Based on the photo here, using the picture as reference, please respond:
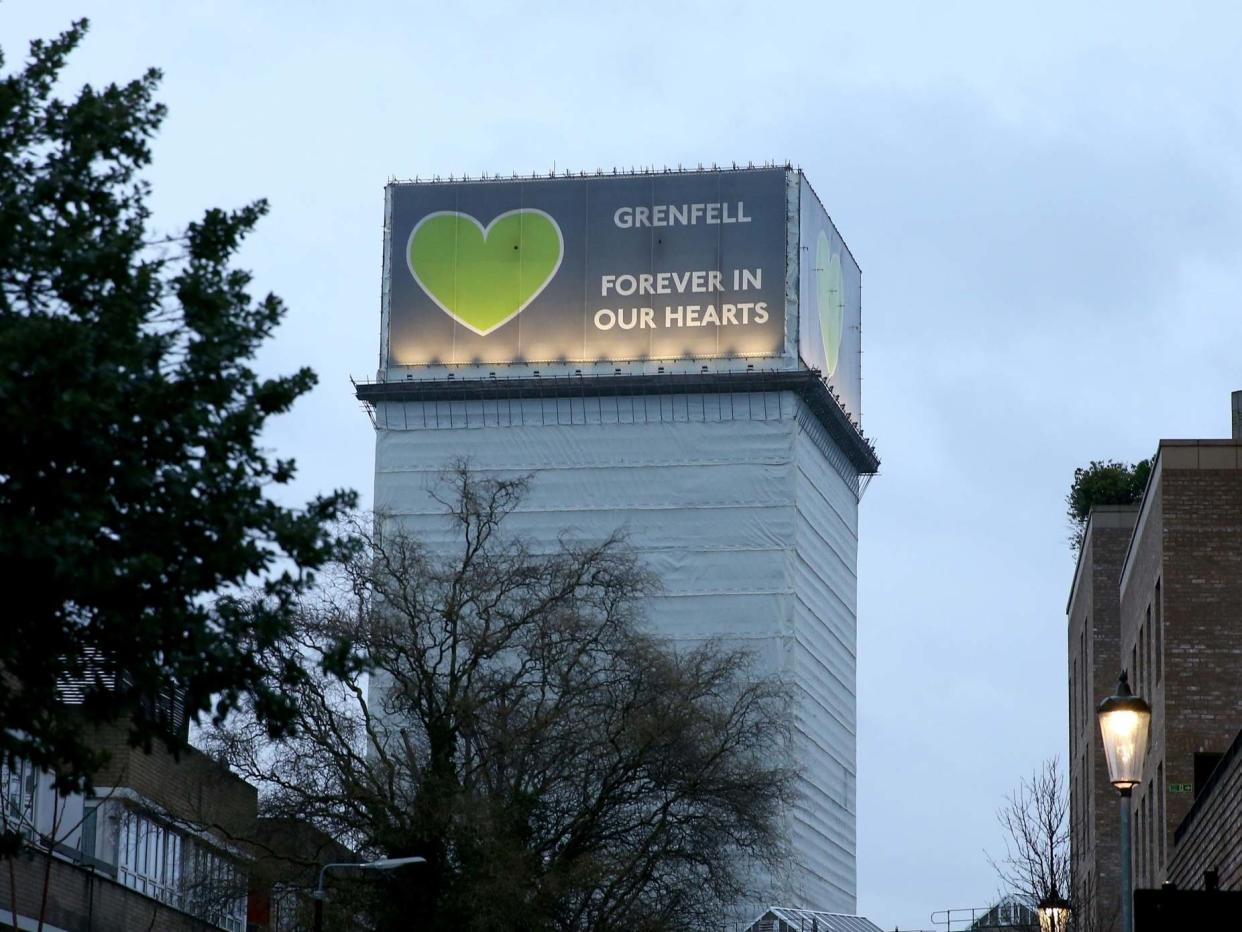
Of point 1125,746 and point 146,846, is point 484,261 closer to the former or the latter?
point 146,846

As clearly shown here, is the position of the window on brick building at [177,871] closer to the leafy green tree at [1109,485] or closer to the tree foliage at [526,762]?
the tree foliage at [526,762]

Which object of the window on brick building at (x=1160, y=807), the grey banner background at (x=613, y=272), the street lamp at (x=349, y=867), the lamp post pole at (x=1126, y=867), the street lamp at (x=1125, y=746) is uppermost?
the grey banner background at (x=613, y=272)

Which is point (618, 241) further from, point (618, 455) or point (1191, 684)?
point (1191, 684)

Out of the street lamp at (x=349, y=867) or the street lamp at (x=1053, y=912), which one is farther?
the street lamp at (x=349, y=867)

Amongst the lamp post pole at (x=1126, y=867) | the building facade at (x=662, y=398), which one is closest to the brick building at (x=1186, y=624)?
the lamp post pole at (x=1126, y=867)

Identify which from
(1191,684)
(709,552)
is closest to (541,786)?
(1191,684)

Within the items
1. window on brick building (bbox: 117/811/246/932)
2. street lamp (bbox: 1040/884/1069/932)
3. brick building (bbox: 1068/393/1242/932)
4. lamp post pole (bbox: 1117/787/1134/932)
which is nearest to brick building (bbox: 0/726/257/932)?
window on brick building (bbox: 117/811/246/932)

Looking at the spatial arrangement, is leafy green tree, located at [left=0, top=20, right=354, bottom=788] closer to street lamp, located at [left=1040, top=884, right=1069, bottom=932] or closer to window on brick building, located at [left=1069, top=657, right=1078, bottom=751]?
street lamp, located at [left=1040, top=884, right=1069, bottom=932]

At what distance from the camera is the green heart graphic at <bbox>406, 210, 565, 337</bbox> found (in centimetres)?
19650

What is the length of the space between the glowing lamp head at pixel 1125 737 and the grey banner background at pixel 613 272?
555ft

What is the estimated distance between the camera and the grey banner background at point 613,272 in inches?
7618

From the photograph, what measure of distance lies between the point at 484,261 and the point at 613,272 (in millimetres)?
10482

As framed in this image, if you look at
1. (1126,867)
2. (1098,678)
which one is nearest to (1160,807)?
(1098,678)

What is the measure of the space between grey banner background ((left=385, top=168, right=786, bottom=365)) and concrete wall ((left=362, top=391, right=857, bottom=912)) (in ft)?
14.7
